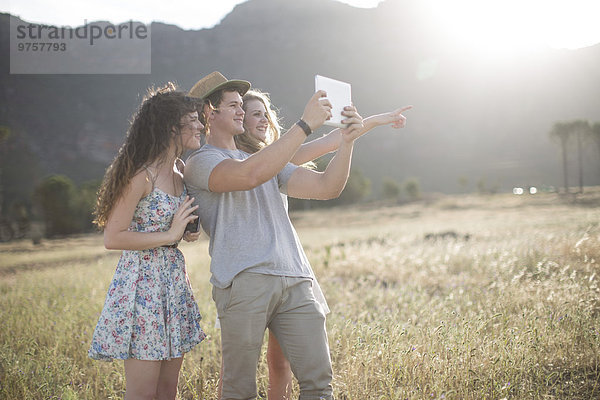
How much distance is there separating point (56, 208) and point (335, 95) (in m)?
58.5

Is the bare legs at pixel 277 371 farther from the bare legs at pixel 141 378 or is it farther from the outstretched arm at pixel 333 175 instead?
the outstretched arm at pixel 333 175

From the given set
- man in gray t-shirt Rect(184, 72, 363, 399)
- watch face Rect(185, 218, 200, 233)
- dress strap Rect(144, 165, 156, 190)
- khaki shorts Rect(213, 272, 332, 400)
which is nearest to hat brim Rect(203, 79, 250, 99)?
man in gray t-shirt Rect(184, 72, 363, 399)

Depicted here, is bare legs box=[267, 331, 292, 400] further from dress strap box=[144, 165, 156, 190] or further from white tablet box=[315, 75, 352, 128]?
white tablet box=[315, 75, 352, 128]

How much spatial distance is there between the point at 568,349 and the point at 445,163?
17089 centimetres

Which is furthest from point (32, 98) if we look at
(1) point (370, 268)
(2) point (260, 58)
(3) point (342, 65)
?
(1) point (370, 268)

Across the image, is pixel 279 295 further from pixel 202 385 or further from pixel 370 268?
pixel 370 268

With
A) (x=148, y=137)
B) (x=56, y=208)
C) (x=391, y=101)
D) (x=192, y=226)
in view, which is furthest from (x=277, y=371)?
(x=391, y=101)

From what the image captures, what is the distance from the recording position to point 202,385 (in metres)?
3.40

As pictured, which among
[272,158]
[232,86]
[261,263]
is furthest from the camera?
[232,86]

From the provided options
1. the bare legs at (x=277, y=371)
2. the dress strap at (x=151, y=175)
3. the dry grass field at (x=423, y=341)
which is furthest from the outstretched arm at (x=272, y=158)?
the dry grass field at (x=423, y=341)

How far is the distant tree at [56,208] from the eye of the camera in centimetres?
5197

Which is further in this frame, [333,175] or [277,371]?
[277,371]

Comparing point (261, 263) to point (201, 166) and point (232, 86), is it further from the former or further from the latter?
point (232, 86)

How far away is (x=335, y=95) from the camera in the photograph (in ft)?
7.67
